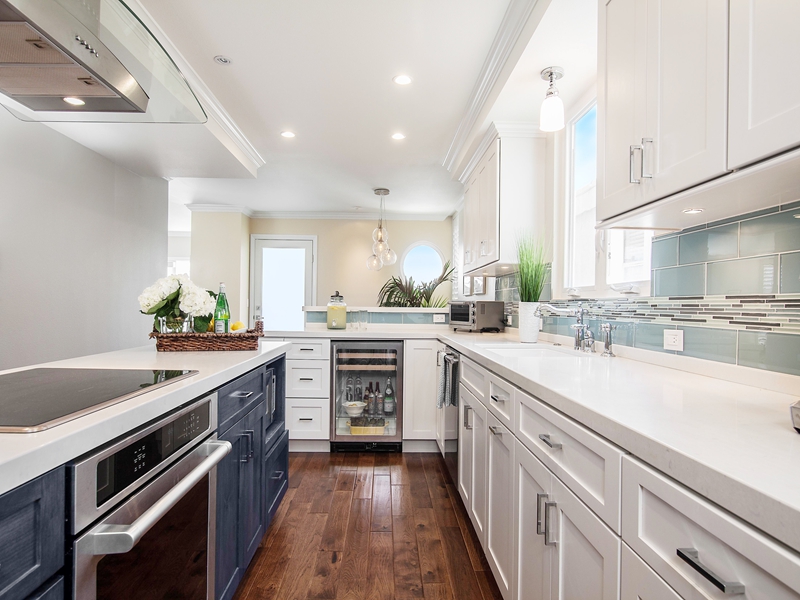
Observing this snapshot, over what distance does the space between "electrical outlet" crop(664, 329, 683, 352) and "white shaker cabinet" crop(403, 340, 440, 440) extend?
6.24ft

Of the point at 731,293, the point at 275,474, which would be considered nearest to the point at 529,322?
the point at 731,293

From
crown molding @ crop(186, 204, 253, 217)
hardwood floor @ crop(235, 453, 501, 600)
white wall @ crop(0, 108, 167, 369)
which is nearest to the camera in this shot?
A: hardwood floor @ crop(235, 453, 501, 600)

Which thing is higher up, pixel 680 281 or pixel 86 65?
pixel 86 65

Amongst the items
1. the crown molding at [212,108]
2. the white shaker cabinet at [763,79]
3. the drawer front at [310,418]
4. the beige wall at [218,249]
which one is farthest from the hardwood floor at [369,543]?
the beige wall at [218,249]

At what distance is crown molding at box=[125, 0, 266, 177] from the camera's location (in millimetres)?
2012

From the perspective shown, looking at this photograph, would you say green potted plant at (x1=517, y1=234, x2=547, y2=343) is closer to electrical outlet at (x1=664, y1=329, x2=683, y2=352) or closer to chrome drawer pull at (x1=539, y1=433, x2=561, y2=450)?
electrical outlet at (x1=664, y1=329, x2=683, y2=352)

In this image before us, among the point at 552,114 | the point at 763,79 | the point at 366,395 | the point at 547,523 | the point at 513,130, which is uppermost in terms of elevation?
the point at 513,130

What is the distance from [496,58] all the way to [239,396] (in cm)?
210

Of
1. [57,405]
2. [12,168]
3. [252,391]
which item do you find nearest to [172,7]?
[12,168]

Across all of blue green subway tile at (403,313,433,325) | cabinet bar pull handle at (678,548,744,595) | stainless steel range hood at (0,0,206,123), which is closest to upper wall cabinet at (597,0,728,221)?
cabinet bar pull handle at (678,548,744,595)

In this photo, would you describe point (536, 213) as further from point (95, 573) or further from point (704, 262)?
point (95, 573)

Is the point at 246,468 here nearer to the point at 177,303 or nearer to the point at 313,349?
the point at 177,303

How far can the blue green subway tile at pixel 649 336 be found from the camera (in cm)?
153

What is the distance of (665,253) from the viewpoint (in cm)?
153
